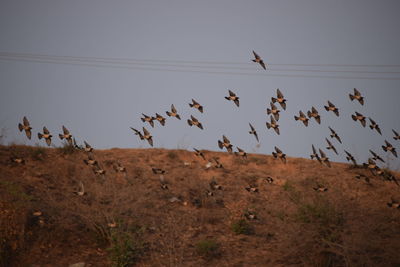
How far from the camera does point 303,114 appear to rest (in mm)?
16219

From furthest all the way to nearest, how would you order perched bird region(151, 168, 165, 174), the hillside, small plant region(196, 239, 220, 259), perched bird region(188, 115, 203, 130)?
perched bird region(151, 168, 165, 174), perched bird region(188, 115, 203, 130), small plant region(196, 239, 220, 259), the hillside

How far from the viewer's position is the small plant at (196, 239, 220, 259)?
40.8ft

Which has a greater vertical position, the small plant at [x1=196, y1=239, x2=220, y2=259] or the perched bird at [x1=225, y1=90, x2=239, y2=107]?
the perched bird at [x1=225, y1=90, x2=239, y2=107]

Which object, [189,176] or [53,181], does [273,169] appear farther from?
[53,181]

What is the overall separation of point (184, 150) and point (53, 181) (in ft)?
27.8

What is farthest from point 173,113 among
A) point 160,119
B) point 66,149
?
point 66,149

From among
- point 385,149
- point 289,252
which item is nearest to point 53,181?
point 289,252

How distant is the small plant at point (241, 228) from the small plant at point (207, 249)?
186cm

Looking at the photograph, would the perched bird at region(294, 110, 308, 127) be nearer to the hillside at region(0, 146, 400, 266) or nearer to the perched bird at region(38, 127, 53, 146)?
Answer: the hillside at region(0, 146, 400, 266)

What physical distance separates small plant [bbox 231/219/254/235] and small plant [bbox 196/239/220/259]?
6.10 ft

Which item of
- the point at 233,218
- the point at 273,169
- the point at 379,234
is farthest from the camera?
the point at 273,169

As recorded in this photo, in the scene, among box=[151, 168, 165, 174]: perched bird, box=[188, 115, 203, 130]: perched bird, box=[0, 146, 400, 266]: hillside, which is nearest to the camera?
box=[0, 146, 400, 266]: hillside

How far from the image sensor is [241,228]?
1433 cm

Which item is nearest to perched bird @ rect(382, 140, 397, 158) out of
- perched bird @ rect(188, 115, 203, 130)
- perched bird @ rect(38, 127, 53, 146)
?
perched bird @ rect(188, 115, 203, 130)
